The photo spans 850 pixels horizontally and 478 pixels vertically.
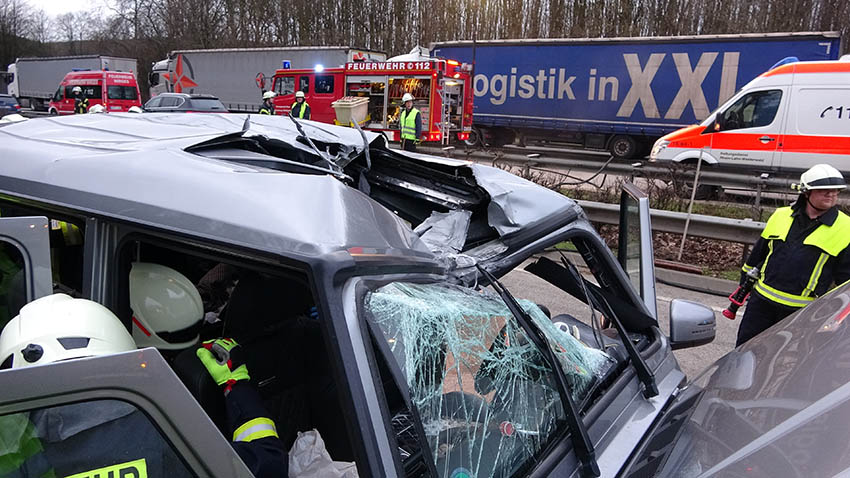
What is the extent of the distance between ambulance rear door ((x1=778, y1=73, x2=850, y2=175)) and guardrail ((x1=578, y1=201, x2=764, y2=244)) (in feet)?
22.5

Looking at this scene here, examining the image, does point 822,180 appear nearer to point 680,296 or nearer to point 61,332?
point 680,296

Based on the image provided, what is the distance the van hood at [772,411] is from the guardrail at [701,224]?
494 centimetres

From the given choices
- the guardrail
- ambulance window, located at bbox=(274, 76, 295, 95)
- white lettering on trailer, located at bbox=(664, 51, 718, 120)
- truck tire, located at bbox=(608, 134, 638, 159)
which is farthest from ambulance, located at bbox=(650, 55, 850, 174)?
ambulance window, located at bbox=(274, 76, 295, 95)

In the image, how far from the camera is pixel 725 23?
27.9 m

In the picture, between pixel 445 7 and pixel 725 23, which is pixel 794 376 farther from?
pixel 445 7

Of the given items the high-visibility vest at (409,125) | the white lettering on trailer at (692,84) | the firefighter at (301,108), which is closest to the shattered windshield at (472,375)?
the high-visibility vest at (409,125)

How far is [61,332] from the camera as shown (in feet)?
4.57

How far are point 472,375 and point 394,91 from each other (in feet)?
63.2

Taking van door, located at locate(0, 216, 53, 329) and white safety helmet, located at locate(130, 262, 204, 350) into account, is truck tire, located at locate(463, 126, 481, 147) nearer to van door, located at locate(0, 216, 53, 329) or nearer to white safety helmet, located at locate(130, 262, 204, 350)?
white safety helmet, located at locate(130, 262, 204, 350)

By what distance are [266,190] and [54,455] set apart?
0.74 meters

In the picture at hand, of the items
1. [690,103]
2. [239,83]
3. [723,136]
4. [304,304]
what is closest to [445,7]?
[239,83]

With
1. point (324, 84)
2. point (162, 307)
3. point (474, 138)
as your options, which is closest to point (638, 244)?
point (162, 307)

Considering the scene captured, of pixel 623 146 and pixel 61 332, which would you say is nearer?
pixel 61 332

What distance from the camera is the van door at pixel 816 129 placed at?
1152cm
